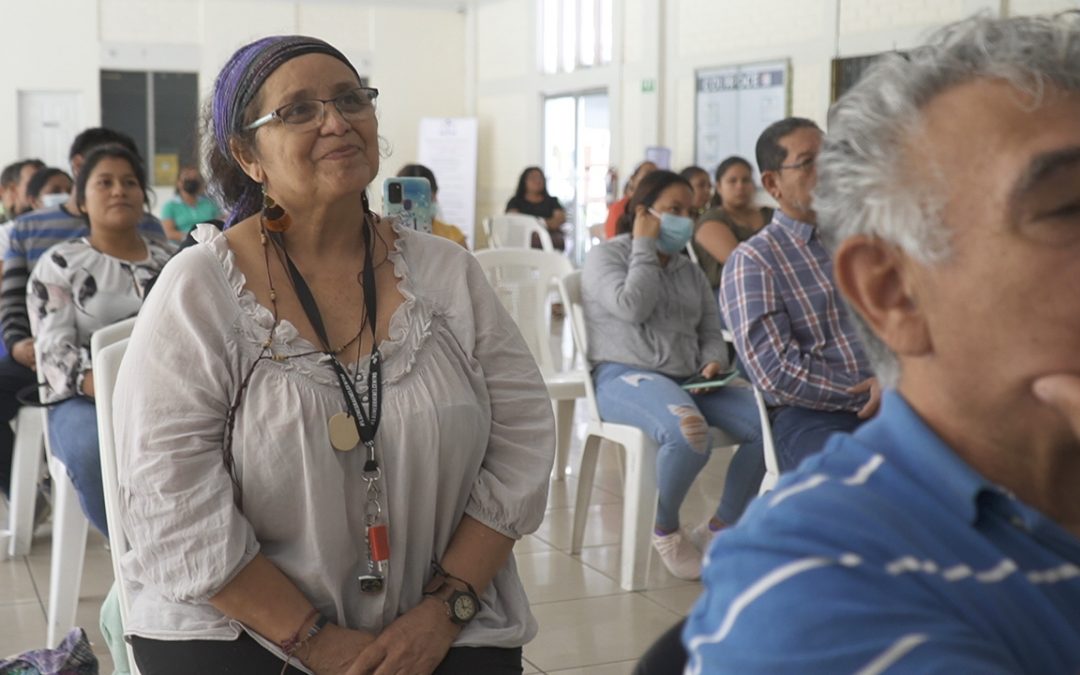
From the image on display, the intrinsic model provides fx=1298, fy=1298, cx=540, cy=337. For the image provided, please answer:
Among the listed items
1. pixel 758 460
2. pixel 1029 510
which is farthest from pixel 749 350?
pixel 1029 510

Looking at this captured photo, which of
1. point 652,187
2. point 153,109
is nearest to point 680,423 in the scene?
point 652,187

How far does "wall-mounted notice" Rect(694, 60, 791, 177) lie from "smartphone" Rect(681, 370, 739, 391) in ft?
20.1

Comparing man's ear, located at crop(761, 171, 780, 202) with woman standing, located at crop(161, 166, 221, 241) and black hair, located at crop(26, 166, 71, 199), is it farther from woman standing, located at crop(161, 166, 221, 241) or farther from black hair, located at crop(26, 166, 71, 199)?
woman standing, located at crop(161, 166, 221, 241)

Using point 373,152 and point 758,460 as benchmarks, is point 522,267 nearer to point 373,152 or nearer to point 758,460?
point 758,460

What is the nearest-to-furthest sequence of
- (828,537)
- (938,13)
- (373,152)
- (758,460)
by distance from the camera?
1. (828,537)
2. (373,152)
3. (758,460)
4. (938,13)

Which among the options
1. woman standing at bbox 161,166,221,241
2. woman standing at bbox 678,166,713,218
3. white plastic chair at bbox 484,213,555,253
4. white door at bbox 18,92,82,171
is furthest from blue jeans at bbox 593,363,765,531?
white door at bbox 18,92,82,171

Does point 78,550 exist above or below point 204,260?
below

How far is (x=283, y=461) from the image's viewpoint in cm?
182

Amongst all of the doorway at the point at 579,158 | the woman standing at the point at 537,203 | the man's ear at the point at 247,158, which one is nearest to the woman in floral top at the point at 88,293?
the man's ear at the point at 247,158

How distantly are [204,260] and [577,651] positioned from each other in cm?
188

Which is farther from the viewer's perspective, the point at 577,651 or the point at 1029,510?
the point at 577,651

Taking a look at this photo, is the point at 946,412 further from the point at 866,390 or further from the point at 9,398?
the point at 9,398

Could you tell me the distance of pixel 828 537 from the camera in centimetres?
82

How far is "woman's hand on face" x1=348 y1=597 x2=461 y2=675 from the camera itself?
5.97ft
